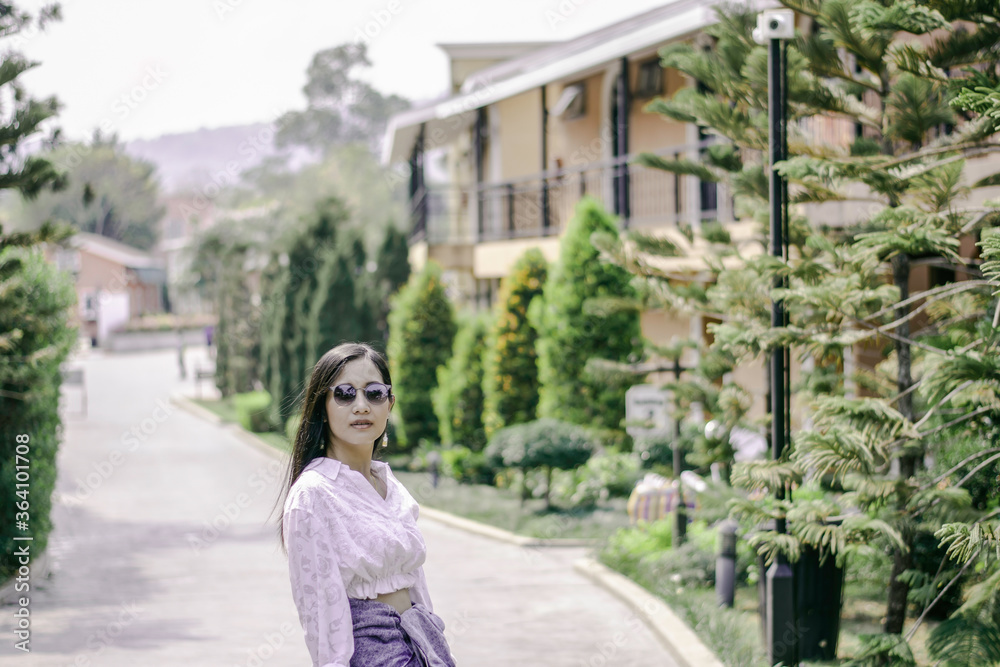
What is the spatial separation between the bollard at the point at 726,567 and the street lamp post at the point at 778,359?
1925mm

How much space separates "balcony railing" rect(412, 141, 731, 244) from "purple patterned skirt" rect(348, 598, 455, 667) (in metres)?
11.8

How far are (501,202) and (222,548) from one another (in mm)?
13890

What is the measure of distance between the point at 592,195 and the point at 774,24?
1115 centimetres

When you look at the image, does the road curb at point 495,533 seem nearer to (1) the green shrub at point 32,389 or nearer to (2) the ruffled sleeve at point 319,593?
(1) the green shrub at point 32,389

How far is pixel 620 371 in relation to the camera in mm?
11109

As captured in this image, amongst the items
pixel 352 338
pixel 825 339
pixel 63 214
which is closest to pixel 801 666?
pixel 825 339

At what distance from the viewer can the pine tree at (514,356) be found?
709 inches

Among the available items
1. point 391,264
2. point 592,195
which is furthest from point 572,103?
point 391,264

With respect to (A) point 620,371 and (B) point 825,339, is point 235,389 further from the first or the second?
(B) point 825,339

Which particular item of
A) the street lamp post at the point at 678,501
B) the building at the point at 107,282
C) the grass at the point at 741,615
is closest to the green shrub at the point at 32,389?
the grass at the point at 741,615

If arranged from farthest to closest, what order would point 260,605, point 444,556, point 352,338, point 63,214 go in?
1. point 63,214
2. point 352,338
3. point 444,556
4. point 260,605

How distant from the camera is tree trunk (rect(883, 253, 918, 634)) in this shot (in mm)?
7353

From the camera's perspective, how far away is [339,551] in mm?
3551

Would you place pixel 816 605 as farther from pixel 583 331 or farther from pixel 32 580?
pixel 583 331
